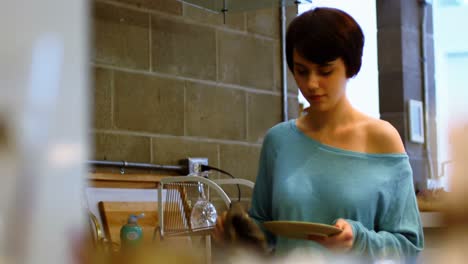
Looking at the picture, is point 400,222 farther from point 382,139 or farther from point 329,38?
point 329,38

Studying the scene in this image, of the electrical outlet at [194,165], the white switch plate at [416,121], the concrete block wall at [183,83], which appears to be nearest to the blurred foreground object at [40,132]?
the concrete block wall at [183,83]

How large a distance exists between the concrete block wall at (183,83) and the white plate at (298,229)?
2.01 m

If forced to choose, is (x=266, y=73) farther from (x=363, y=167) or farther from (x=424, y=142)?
(x=363, y=167)

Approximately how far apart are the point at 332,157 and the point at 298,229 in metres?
0.23

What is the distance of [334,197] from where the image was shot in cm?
90

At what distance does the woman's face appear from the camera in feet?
3.10

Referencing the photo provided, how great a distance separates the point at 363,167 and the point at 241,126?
8.02 feet

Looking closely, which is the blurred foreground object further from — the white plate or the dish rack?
the dish rack

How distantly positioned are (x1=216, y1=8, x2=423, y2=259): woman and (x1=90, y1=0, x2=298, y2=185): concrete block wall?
1.77 meters

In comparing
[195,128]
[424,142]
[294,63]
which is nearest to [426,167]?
[424,142]

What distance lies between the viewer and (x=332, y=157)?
94 cm

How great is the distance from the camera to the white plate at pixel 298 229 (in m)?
0.72

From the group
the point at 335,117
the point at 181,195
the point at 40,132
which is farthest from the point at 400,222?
the point at 181,195

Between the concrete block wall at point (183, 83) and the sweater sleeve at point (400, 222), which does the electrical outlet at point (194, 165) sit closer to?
the concrete block wall at point (183, 83)
